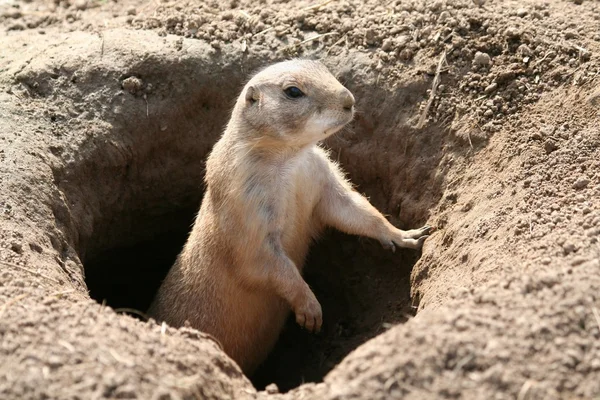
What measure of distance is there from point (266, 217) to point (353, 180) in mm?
1946

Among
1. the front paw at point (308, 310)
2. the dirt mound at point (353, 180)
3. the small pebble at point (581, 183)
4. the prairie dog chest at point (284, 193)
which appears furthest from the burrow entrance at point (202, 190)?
the small pebble at point (581, 183)

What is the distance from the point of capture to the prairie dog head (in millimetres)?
6441

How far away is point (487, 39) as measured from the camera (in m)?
7.80

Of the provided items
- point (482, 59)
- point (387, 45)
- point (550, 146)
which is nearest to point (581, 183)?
point (550, 146)

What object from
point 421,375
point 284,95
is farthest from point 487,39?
point 421,375

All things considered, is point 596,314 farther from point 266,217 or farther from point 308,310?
point 266,217

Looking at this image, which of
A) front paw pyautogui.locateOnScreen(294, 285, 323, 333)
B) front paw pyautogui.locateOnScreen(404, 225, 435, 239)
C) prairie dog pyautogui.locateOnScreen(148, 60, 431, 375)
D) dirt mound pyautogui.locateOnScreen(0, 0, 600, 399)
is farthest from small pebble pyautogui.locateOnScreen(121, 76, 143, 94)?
front paw pyautogui.locateOnScreen(404, 225, 435, 239)

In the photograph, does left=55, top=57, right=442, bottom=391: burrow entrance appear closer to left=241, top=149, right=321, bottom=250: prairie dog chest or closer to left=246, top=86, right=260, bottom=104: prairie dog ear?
left=241, top=149, right=321, bottom=250: prairie dog chest

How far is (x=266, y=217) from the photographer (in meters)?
6.84

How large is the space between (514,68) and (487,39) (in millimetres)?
487

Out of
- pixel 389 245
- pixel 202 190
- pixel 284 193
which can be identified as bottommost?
pixel 202 190

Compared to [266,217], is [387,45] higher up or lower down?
higher up

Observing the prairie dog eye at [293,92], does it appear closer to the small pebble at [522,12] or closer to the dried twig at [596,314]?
the small pebble at [522,12]

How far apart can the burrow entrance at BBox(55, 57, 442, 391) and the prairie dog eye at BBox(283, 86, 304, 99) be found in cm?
165
